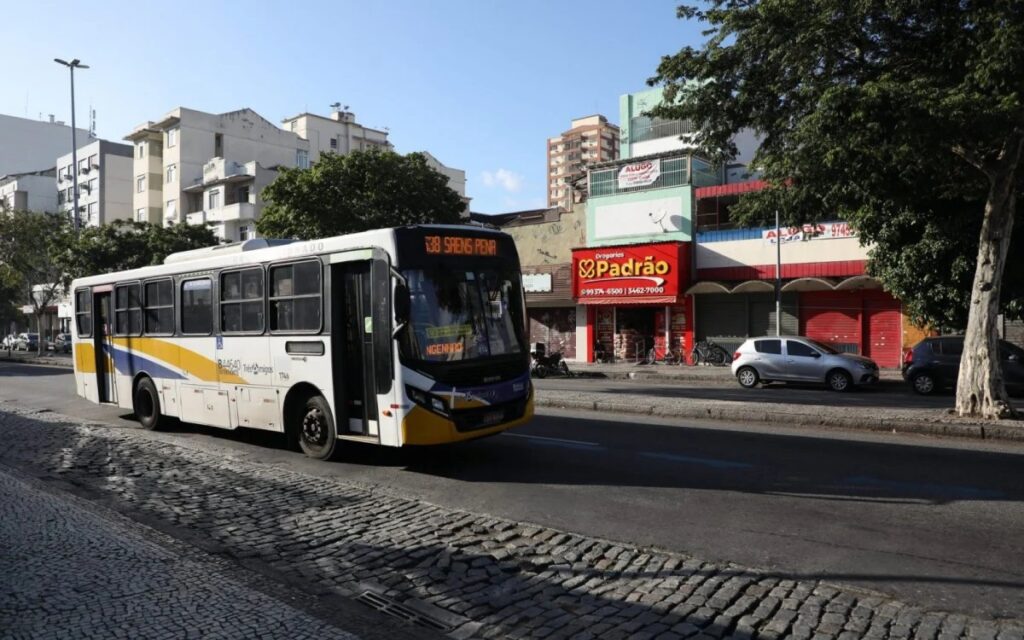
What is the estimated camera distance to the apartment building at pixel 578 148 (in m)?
134

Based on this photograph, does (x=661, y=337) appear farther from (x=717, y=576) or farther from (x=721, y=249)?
(x=717, y=576)

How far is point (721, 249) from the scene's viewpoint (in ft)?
92.8

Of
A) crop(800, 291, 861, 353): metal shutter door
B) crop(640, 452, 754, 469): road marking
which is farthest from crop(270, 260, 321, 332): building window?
crop(800, 291, 861, 353): metal shutter door

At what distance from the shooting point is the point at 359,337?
8.51m

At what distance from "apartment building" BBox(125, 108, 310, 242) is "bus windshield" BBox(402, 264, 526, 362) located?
47.1 meters

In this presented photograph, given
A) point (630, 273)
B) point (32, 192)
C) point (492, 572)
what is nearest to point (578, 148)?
point (32, 192)

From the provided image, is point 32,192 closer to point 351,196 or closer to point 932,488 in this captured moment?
point 351,196

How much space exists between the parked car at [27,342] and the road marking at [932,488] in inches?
2264

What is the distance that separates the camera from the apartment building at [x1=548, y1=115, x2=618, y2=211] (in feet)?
441

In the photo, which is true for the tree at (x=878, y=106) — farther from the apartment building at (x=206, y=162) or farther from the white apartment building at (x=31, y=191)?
the white apartment building at (x=31, y=191)

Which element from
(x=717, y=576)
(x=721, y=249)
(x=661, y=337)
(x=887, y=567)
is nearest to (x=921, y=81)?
(x=887, y=567)

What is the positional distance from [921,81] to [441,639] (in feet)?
32.4

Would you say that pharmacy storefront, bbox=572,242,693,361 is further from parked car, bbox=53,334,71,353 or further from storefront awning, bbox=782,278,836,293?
parked car, bbox=53,334,71,353

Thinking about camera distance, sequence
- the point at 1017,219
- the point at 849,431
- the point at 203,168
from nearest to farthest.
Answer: the point at 849,431 < the point at 1017,219 < the point at 203,168
